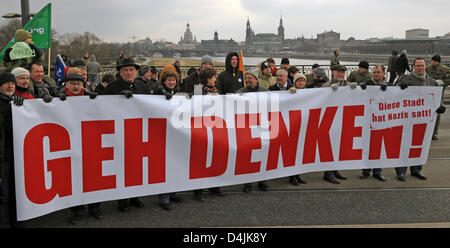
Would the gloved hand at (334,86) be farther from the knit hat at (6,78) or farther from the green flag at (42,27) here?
the green flag at (42,27)

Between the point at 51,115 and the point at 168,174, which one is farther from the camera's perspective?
the point at 168,174

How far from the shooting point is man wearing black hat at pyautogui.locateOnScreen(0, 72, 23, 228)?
159 inches

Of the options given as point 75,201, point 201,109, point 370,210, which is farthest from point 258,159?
point 75,201

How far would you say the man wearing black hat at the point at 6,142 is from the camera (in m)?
4.04

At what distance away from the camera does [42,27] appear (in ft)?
24.5

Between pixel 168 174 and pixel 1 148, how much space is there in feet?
5.90

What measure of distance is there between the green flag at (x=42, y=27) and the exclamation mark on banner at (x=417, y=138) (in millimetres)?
6464

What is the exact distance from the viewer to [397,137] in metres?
5.66

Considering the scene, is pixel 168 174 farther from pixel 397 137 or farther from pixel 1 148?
pixel 397 137

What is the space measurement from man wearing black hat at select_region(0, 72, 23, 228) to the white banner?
0.34 ft

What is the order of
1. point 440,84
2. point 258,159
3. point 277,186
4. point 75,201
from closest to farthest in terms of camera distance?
1. point 75,201
2. point 258,159
3. point 277,186
4. point 440,84

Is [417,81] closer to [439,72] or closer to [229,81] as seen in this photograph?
[229,81]

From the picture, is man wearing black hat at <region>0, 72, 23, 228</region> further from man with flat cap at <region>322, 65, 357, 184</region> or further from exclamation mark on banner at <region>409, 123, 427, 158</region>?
exclamation mark on banner at <region>409, 123, 427, 158</region>

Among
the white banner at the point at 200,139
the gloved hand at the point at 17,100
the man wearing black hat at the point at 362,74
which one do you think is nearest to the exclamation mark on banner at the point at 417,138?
the white banner at the point at 200,139
